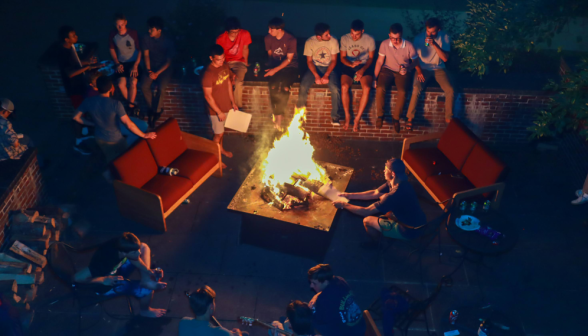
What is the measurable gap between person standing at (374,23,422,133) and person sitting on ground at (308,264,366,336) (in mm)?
4696

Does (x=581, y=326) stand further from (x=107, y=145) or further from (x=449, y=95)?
(x=107, y=145)

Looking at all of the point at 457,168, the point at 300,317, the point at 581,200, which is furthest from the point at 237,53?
the point at 581,200

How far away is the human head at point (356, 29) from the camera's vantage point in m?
8.30

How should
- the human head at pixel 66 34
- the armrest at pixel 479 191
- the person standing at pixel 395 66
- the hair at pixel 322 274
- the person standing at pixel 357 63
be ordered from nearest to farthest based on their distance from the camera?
the hair at pixel 322 274 → the armrest at pixel 479 191 → the human head at pixel 66 34 → the person standing at pixel 395 66 → the person standing at pixel 357 63

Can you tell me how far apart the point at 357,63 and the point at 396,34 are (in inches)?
36.1

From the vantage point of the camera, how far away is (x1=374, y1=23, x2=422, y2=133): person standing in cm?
842

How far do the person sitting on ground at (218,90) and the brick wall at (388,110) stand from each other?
0.71 m

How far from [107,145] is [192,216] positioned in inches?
69.8

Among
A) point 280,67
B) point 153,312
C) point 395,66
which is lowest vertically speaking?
point 153,312

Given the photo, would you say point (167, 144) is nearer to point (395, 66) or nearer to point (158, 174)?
point (158, 174)

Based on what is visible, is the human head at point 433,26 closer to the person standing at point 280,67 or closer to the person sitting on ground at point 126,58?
the person standing at point 280,67

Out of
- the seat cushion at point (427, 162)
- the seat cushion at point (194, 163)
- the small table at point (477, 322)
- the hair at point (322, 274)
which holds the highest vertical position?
the hair at point (322, 274)

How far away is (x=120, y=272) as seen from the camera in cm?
563

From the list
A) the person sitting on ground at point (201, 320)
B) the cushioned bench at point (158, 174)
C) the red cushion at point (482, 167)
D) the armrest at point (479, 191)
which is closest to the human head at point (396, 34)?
the red cushion at point (482, 167)
